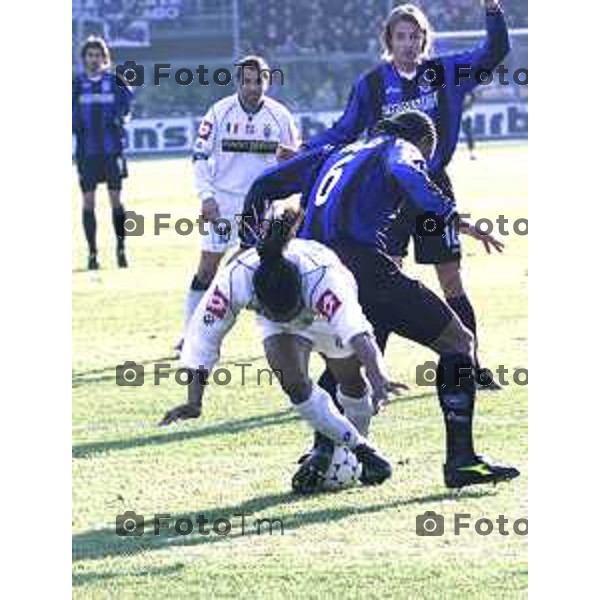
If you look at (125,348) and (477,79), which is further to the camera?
(125,348)

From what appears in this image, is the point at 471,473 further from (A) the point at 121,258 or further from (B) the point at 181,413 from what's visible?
(A) the point at 121,258

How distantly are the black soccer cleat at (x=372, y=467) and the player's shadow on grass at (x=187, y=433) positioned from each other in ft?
5.42

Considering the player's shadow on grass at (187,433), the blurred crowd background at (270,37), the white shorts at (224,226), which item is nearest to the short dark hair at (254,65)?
the white shorts at (224,226)

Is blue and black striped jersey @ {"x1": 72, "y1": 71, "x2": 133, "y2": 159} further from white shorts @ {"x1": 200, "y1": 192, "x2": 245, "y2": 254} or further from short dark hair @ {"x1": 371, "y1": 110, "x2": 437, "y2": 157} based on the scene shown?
short dark hair @ {"x1": 371, "y1": 110, "x2": 437, "y2": 157}

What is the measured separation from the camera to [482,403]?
453 inches

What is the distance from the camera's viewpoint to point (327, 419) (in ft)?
29.4

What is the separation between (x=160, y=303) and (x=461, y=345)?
28.9 feet

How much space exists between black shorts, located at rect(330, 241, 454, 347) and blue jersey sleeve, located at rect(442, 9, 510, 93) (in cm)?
231

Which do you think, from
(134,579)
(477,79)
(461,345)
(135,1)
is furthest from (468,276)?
(135,1)

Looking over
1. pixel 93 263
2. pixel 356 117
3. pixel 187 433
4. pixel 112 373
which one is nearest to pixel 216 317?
pixel 187 433

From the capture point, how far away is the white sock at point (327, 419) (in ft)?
29.3

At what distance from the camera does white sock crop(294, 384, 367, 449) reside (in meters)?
8.95

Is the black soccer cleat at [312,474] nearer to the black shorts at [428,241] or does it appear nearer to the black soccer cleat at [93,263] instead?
the black shorts at [428,241]
